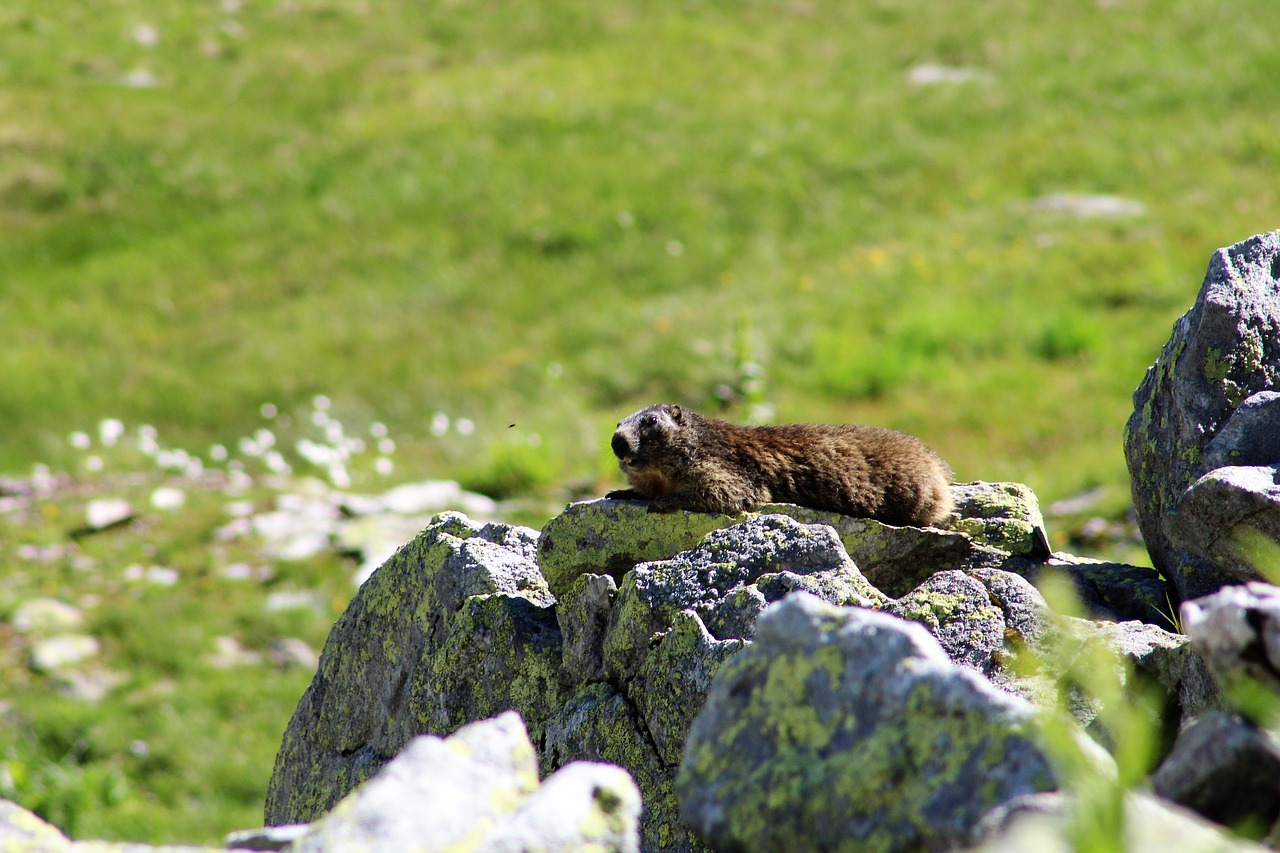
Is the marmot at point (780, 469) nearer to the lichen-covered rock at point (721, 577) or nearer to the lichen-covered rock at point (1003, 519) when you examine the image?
the lichen-covered rock at point (1003, 519)

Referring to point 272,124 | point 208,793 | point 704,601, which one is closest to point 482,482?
point 208,793

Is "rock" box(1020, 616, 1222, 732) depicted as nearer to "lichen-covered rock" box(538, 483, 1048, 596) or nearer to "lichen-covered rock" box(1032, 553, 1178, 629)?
"lichen-covered rock" box(1032, 553, 1178, 629)

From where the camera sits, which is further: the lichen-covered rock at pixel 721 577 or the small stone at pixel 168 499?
the small stone at pixel 168 499

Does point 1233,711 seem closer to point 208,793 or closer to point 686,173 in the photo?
point 208,793

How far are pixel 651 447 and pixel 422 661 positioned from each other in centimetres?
215

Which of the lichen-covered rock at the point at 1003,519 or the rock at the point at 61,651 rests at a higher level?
the lichen-covered rock at the point at 1003,519

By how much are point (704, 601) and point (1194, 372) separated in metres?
2.83

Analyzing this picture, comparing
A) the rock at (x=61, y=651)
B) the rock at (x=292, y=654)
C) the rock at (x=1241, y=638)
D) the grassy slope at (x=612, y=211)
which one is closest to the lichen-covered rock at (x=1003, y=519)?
the rock at (x=1241, y=638)


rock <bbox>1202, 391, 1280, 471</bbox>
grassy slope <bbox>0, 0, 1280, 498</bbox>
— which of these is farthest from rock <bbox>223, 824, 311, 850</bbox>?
grassy slope <bbox>0, 0, 1280, 498</bbox>

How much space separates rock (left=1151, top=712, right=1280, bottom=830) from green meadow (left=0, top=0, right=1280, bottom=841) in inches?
416

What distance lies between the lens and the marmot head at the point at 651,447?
7832 millimetres

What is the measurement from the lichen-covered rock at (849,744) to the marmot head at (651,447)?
3.80 metres

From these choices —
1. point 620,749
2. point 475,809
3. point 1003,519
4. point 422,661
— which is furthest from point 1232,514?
point 422,661

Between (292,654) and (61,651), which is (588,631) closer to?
(292,654)
